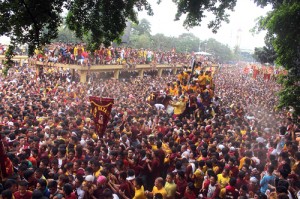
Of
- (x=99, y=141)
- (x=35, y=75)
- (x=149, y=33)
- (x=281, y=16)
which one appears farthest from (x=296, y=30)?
(x=149, y=33)

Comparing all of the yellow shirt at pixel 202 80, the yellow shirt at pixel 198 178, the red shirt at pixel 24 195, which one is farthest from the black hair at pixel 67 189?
the yellow shirt at pixel 202 80

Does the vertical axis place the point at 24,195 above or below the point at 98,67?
below

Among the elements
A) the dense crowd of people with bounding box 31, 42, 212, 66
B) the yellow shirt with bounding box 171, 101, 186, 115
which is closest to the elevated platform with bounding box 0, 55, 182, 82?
the dense crowd of people with bounding box 31, 42, 212, 66

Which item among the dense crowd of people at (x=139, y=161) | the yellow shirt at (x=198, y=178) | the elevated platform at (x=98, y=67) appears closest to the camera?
the dense crowd of people at (x=139, y=161)

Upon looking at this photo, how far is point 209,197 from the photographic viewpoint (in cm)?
552

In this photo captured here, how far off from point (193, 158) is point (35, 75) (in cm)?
1916

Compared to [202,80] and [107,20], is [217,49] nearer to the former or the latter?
[202,80]

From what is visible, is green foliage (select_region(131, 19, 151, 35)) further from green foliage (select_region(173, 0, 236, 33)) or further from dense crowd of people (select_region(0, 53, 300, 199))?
green foliage (select_region(173, 0, 236, 33))

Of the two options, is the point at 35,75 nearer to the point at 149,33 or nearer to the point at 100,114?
the point at 100,114

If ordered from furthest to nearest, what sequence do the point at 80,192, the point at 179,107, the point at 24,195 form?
1. the point at 179,107
2. the point at 80,192
3. the point at 24,195

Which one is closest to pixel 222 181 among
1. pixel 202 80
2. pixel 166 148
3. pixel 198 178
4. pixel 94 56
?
pixel 198 178

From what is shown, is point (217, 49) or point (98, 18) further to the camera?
point (217, 49)

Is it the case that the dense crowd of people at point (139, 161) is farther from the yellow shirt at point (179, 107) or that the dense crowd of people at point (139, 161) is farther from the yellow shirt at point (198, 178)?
the yellow shirt at point (179, 107)

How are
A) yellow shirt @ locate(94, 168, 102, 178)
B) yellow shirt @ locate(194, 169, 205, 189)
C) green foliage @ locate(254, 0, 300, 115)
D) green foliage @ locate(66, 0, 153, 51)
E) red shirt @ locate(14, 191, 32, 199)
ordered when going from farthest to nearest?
green foliage @ locate(254, 0, 300, 115) < green foliage @ locate(66, 0, 153, 51) < yellow shirt @ locate(194, 169, 205, 189) < yellow shirt @ locate(94, 168, 102, 178) < red shirt @ locate(14, 191, 32, 199)
